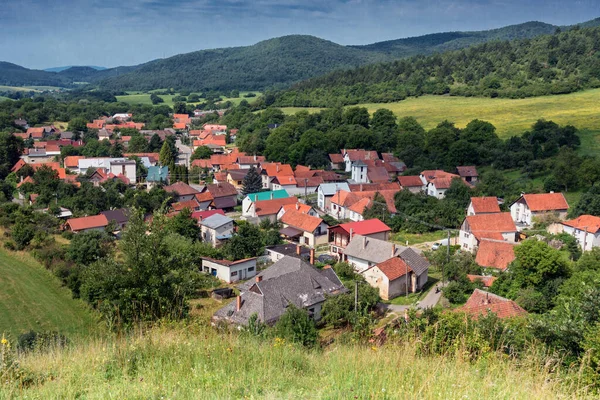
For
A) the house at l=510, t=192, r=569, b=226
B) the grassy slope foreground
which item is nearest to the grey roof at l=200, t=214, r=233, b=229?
the house at l=510, t=192, r=569, b=226

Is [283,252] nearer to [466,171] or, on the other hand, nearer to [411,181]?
[411,181]

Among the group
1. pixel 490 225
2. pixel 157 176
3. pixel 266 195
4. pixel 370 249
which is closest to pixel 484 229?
pixel 490 225

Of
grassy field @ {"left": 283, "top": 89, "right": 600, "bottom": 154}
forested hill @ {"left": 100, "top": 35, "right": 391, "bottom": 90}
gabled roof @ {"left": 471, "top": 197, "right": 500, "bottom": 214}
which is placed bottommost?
gabled roof @ {"left": 471, "top": 197, "right": 500, "bottom": 214}

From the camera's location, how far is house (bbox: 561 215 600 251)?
83.0 feet

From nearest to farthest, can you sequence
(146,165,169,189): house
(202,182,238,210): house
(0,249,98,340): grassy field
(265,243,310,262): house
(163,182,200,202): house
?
(0,249,98,340): grassy field
(265,243,310,262): house
(163,182,200,202): house
(202,182,238,210): house
(146,165,169,189): house

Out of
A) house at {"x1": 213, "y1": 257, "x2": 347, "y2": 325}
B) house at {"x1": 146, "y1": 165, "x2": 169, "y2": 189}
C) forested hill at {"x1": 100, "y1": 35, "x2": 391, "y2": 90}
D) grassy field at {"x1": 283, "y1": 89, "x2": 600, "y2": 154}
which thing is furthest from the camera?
forested hill at {"x1": 100, "y1": 35, "x2": 391, "y2": 90}

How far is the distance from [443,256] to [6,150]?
4283 cm

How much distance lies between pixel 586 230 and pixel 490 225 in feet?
14.8

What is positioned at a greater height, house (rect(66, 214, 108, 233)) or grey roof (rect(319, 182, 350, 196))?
grey roof (rect(319, 182, 350, 196))

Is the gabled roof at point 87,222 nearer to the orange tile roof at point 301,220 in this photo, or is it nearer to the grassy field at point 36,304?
the grassy field at point 36,304

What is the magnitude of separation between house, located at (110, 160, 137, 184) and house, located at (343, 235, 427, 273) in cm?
2681

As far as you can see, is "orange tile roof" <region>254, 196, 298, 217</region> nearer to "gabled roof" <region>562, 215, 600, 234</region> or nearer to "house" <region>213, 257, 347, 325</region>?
"house" <region>213, 257, 347, 325</region>

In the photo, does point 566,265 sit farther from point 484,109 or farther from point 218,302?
point 484,109

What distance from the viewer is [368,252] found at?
2319 cm
